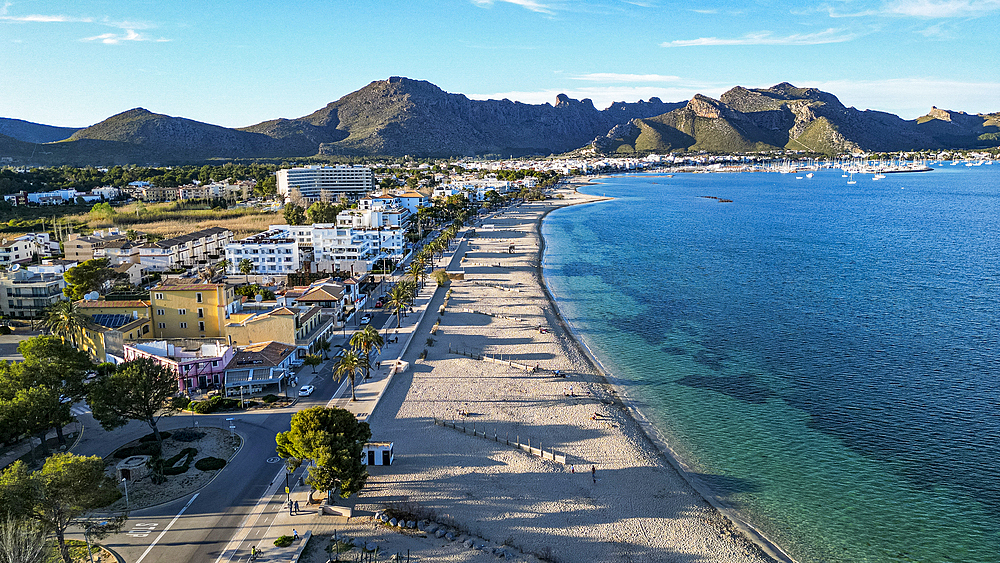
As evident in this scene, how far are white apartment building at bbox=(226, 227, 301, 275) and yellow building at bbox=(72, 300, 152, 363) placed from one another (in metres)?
24.4

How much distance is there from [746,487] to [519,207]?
415 feet

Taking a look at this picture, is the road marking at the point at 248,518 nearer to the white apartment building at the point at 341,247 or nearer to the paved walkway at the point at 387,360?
the paved walkway at the point at 387,360

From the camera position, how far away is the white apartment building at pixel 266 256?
65438 millimetres

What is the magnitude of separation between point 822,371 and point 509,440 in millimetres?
23115

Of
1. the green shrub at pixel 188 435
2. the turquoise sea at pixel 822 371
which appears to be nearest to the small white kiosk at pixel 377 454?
the green shrub at pixel 188 435

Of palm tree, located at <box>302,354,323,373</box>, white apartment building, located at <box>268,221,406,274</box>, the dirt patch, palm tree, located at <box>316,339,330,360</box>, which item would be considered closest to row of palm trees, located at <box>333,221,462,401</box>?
palm tree, located at <box>302,354,323,373</box>

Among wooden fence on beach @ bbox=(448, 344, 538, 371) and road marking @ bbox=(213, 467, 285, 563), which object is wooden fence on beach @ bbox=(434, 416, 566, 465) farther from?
wooden fence on beach @ bbox=(448, 344, 538, 371)

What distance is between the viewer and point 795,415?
108 feet

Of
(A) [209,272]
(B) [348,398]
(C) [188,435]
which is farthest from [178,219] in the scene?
(C) [188,435]

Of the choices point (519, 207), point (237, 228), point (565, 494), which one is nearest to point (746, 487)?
point (565, 494)

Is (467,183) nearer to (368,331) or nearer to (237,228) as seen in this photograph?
(237,228)

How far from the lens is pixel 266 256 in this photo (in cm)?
6556

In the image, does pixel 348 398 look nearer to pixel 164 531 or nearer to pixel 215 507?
pixel 215 507

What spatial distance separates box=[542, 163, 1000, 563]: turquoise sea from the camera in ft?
79.8
